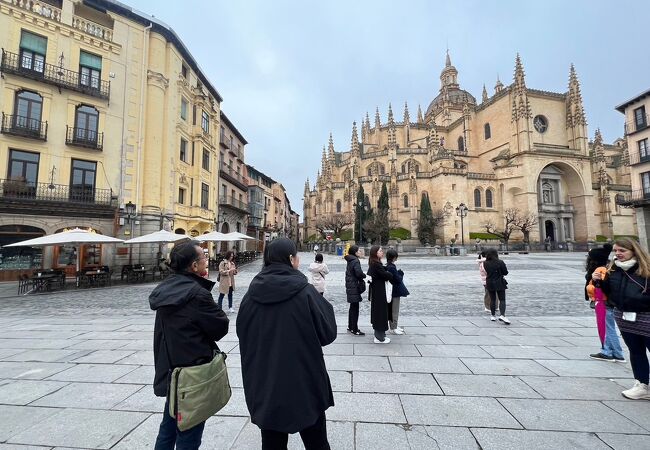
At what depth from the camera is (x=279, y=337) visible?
1771 millimetres

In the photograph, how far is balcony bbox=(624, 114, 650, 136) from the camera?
26.5 meters

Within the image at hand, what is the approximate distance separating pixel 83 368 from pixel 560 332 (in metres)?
8.45

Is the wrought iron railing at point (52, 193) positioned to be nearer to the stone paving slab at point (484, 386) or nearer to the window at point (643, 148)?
the stone paving slab at point (484, 386)

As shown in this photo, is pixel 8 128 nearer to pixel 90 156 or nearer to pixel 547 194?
pixel 90 156

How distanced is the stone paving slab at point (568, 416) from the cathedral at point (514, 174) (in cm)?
4150

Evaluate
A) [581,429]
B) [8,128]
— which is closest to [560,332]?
[581,429]

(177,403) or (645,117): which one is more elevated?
(645,117)

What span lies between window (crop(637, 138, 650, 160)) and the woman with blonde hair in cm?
3566

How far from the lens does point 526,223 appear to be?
40594 millimetres

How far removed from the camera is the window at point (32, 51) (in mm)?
15312

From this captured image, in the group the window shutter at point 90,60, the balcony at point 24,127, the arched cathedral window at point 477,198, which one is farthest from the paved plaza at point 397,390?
Answer: the arched cathedral window at point 477,198

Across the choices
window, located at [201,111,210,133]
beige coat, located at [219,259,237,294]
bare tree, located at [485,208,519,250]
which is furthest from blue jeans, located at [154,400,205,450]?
bare tree, located at [485,208,519,250]

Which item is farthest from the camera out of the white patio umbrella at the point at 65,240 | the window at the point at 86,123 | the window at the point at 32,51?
the window at the point at 86,123

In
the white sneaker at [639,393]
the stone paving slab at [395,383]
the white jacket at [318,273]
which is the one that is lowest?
the stone paving slab at [395,383]
